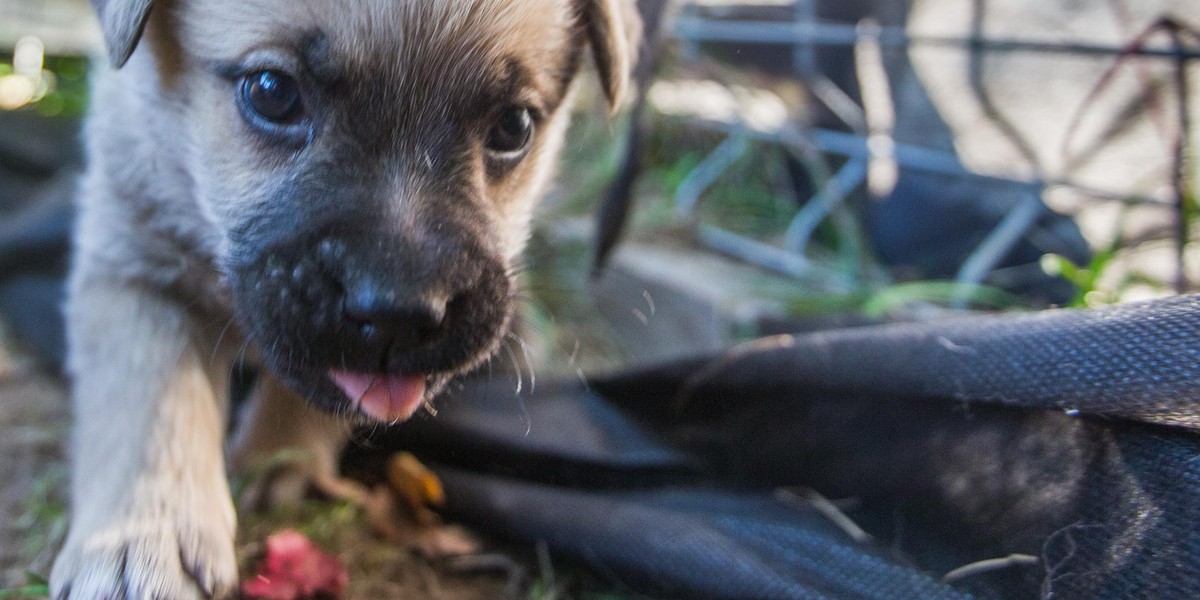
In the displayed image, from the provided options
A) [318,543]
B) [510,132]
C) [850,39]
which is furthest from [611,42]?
[850,39]

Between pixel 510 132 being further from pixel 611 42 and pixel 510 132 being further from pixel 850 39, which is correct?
pixel 850 39

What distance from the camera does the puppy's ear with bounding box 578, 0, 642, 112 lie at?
1.93 meters

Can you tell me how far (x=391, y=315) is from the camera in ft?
4.24

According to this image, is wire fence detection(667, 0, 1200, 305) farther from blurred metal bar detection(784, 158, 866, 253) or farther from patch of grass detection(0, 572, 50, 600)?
patch of grass detection(0, 572, 50, 600)

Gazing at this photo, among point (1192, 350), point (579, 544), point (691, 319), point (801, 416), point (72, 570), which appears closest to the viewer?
point (1192, 350)

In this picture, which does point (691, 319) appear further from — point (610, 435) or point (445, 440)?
point (445, 440)

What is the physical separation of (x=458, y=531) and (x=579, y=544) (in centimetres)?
33

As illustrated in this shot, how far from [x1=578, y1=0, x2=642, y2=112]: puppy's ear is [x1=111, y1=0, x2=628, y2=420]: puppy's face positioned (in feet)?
0.31

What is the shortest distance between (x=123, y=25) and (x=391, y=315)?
86 cm

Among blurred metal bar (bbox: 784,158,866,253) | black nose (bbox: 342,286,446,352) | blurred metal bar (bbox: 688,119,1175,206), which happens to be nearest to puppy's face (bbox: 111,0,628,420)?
black nose (bbox: 342,286,446,352)

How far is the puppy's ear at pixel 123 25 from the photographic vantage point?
63.4 inches

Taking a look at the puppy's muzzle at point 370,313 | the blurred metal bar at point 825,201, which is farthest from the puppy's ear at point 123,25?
the blurred metal bar at point 825,201

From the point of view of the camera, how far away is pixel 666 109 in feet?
14.5

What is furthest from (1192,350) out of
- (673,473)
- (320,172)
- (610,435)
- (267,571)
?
(267,571)
